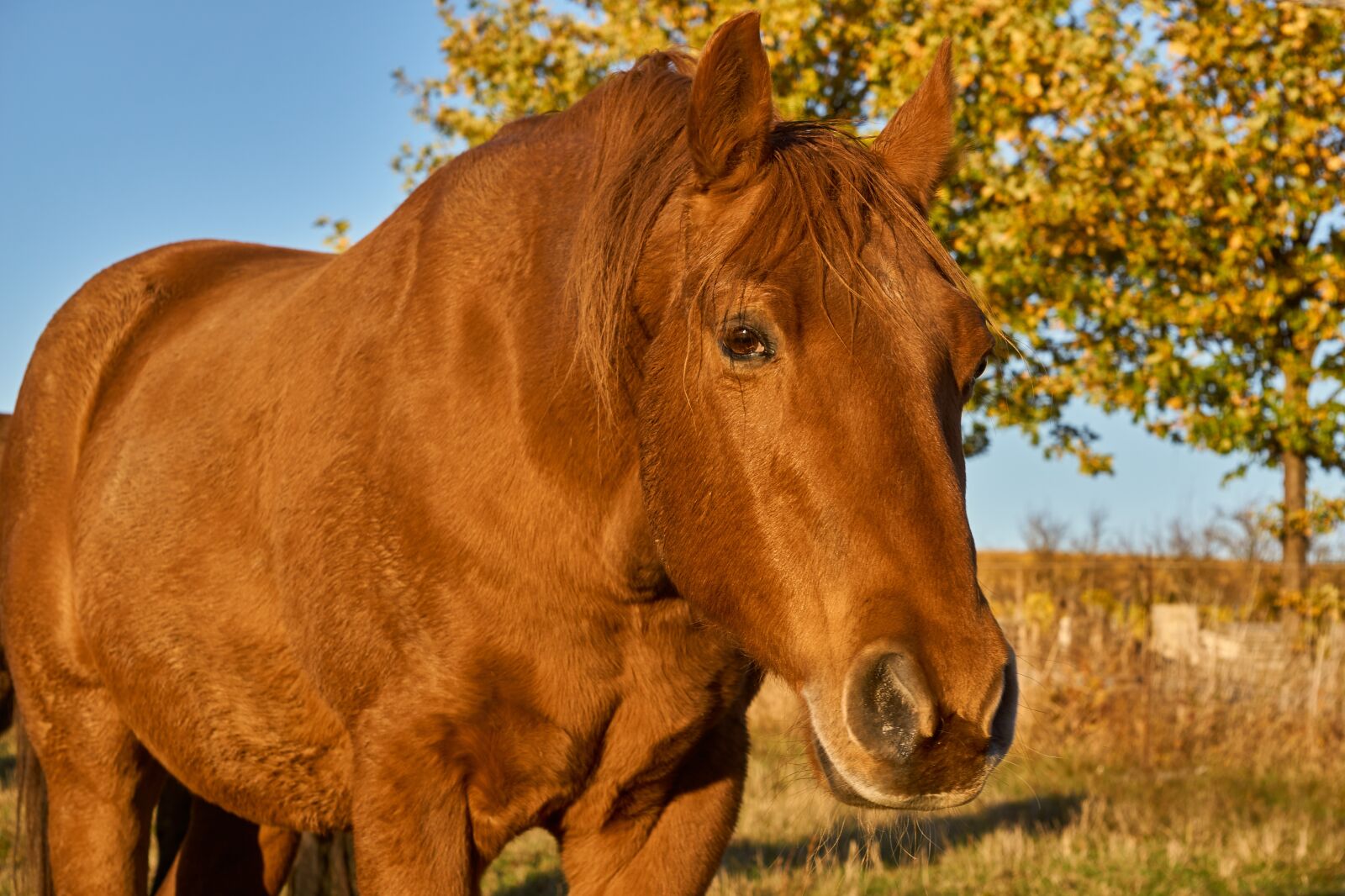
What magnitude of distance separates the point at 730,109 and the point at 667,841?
1.63 meters

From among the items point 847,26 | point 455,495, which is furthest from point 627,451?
point 847,26

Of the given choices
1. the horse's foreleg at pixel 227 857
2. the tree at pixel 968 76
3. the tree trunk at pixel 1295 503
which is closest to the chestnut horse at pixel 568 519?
the horse's foreleg at pixel 227 857

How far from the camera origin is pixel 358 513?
9.21 feet

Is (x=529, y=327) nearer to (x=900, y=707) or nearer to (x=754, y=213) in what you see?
(x=754, y=213)

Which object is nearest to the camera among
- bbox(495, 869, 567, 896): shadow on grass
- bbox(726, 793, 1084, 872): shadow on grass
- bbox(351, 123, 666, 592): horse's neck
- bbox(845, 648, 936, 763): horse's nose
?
bbox(845, 648, 936, 763): horse's nose

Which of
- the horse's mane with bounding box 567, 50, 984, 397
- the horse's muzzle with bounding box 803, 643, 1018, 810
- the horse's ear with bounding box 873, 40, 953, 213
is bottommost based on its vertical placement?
the horse's muzzle with bounding box 803, 643, 1018, 810

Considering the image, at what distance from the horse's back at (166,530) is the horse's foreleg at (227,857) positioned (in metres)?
0.78

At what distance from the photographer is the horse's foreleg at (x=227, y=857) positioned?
4.30m

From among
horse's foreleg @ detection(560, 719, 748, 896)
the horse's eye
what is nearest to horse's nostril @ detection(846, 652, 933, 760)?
the horse's eye

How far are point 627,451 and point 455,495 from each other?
39 cm

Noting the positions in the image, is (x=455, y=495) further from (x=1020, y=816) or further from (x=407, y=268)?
(x=1020, y=816)

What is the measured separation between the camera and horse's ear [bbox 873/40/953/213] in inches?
105

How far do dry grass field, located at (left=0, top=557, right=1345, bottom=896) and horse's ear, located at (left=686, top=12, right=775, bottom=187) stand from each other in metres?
2.69

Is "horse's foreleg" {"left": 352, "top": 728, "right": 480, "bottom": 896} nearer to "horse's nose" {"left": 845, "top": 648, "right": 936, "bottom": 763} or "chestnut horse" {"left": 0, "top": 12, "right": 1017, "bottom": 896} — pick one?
"chestnut horse" {"left": 0, "top": 12, "right": 1017, "bottom": 896}
